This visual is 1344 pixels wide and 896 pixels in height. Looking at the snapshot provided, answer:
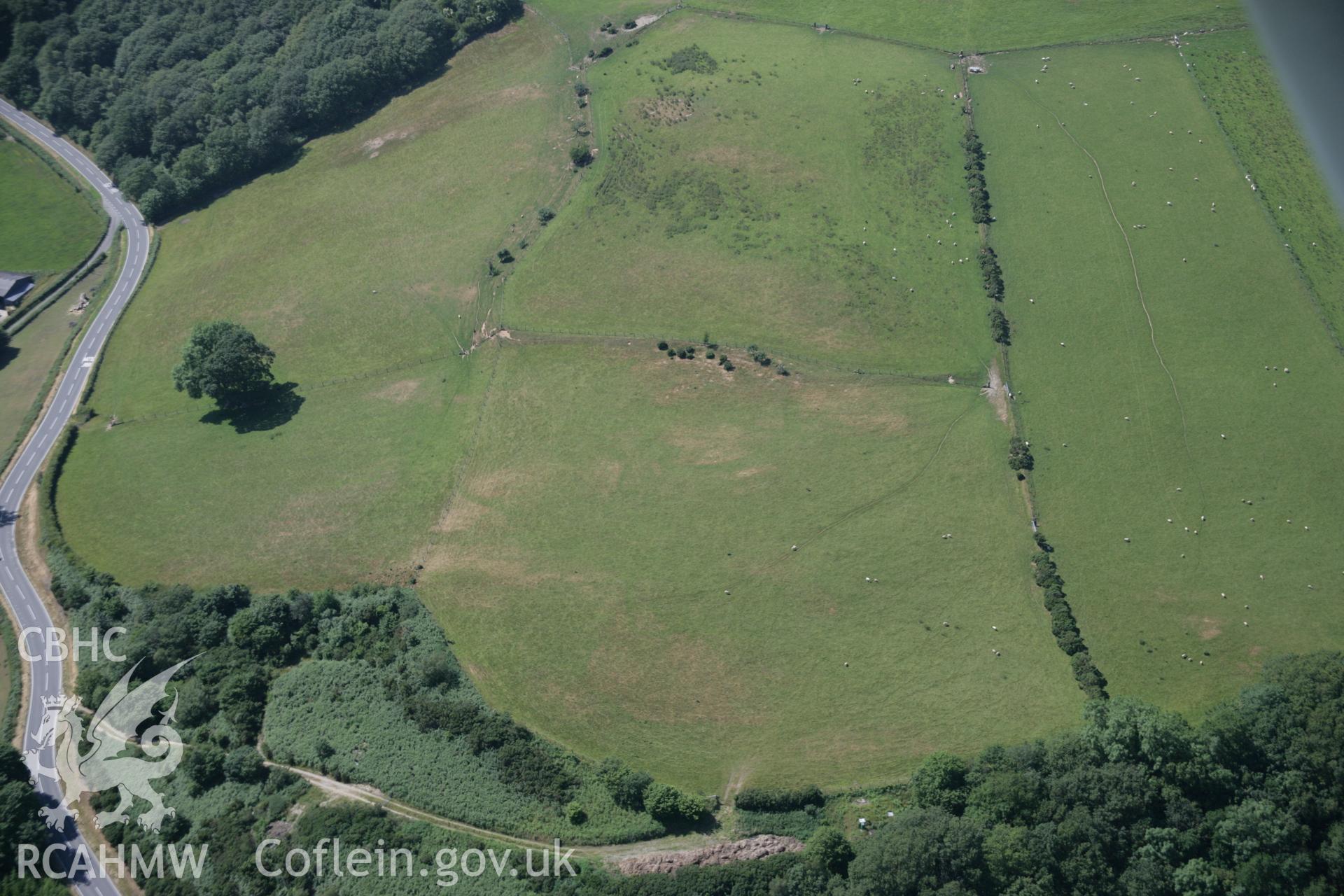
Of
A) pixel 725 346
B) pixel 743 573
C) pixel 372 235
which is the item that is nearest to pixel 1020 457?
pixel 743 573

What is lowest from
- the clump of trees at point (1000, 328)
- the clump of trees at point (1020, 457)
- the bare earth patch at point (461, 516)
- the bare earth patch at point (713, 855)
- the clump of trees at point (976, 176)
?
the bare earth patch at point (713, 855)

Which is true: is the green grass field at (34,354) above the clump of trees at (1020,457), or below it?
below

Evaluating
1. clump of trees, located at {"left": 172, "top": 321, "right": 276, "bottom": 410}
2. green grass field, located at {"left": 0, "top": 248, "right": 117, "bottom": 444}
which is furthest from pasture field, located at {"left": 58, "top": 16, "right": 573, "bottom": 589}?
green grass field, located at {"left": 0, "top": 248, "right": 117, "bottom": 444}

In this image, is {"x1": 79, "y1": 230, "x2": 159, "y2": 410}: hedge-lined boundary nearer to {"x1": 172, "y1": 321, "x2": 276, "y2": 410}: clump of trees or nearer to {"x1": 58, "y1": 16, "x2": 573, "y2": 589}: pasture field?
{"x1": 58, "y1": 16, "x2": 573, "y2": 589}: pasture field

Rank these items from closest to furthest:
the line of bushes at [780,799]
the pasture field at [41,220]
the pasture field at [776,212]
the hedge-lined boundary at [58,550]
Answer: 1. the line of bushes at [780,799]
2. the hedge-lined boundary at [58,550]
3. the pasture field at [776,212]
4. the pasture field at [41,220]

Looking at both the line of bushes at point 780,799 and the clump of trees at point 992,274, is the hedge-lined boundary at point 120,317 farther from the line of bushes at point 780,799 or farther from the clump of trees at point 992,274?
the clump of trees at point 992,274

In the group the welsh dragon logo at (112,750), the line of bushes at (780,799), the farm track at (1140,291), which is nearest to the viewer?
the line of bushes at (780,799)

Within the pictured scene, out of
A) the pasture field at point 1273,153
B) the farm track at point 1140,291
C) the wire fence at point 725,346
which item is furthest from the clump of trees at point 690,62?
the pasture field at point 1273,153

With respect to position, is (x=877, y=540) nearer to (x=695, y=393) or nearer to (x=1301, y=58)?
(x=695, y=393)

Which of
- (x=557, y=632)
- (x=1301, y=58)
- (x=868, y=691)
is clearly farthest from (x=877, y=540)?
(x=1301, y=58)
